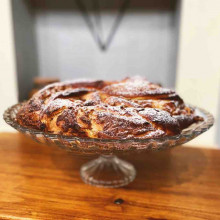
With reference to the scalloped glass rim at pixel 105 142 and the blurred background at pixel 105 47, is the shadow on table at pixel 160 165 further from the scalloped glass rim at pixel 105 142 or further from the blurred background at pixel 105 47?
the blurred background at pixel 105 47

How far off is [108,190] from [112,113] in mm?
193

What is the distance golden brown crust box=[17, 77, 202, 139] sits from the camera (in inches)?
21.2

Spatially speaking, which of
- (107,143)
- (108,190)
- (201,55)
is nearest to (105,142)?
(107,143)

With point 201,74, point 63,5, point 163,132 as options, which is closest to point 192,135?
point 163,132

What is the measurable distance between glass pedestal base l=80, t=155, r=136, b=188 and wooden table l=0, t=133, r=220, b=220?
0.02m

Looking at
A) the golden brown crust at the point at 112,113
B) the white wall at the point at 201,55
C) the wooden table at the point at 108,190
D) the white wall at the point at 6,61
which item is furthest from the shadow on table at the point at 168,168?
the white wall at the point at 6,61

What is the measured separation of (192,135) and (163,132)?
6 centimetres

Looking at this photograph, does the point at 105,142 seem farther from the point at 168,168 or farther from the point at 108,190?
the point at 168,168

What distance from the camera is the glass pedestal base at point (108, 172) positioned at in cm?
66

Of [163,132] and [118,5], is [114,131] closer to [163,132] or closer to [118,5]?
[163,132]

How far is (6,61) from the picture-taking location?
75.4 inches

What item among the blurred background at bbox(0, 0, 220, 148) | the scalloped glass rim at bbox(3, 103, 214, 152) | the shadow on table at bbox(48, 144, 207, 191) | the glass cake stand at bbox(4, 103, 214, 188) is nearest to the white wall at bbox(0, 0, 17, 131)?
the blurred background at bbox(0, 0, 220, 148)

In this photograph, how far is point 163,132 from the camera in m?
0.54

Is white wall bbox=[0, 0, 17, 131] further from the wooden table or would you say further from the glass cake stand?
the glass cake stand
